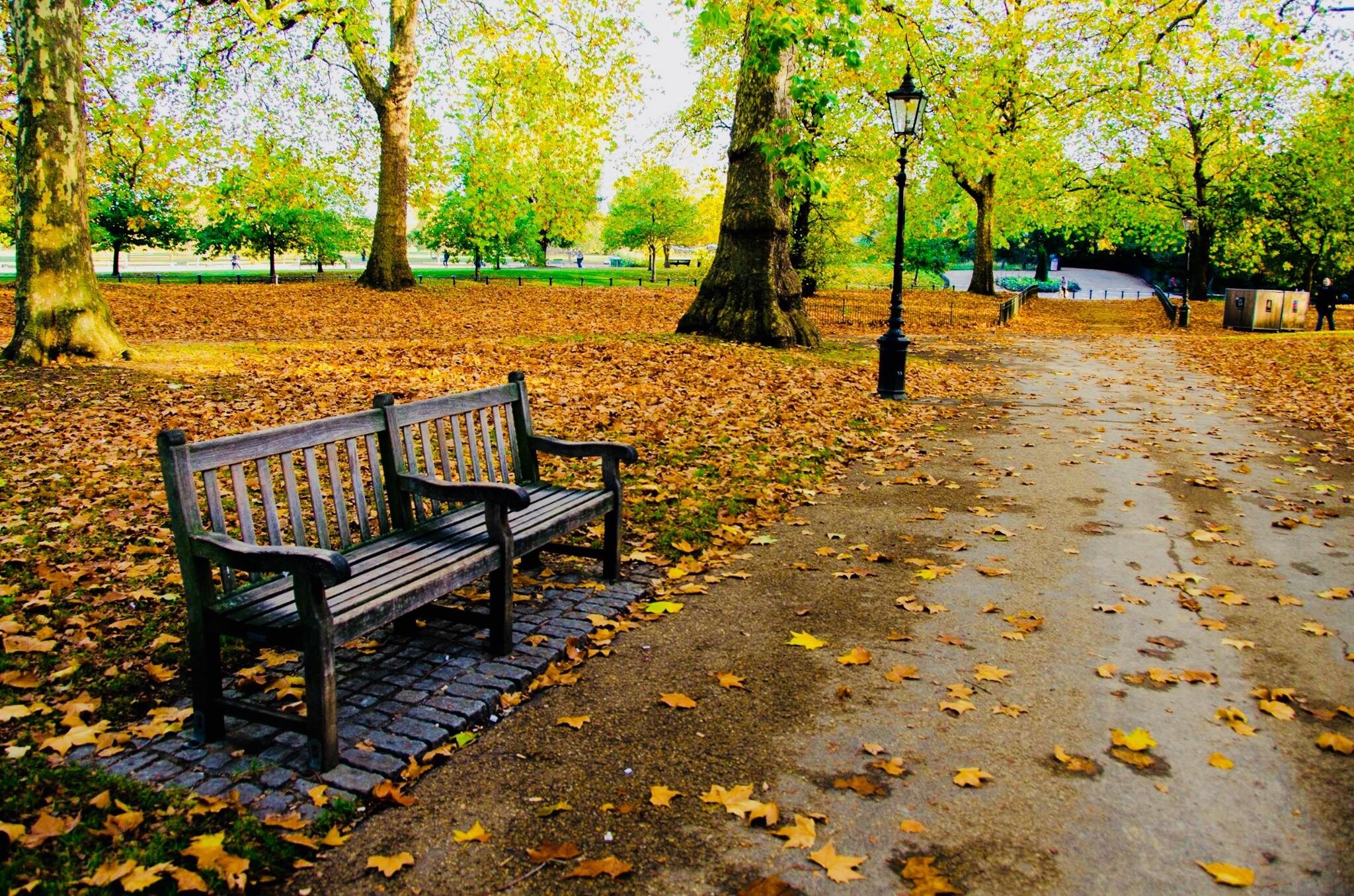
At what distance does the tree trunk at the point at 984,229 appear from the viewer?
35094 millimetres

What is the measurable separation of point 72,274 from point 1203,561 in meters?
11.8

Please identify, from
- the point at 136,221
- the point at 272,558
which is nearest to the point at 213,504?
the point at 272,558

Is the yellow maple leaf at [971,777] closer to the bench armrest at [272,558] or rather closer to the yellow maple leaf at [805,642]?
the yellow maple leaf at [805,642]

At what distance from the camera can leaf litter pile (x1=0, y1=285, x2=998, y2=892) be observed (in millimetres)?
2863

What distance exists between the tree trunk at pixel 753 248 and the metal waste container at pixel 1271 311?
16.9 meters

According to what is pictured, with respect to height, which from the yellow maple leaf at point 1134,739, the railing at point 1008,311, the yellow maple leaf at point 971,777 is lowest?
the yellow maple leaf at point 971,777

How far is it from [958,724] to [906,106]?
943 centimetres

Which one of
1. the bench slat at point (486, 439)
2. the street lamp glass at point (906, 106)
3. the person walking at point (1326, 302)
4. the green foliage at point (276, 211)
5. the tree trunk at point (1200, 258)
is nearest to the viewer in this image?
the bench slat at point (486, 439)

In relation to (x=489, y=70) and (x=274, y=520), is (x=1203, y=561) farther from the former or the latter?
(x=489, y=70)

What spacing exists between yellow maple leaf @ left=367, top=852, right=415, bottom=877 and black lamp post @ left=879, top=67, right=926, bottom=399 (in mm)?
9668

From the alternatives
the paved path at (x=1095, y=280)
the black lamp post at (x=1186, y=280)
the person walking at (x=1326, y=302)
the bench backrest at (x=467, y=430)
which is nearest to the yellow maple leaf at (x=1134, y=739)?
the bench backrest at (x=467, y=430)

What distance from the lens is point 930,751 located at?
3.44 m

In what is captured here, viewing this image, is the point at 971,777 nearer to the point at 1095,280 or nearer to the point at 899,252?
the point at 899,252

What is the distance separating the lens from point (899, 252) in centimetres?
1168
